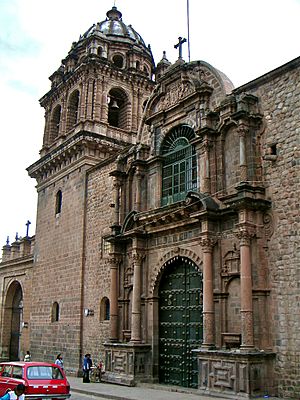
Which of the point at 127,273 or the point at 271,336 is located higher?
the point at 127,273

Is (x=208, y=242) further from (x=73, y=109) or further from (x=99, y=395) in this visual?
(x=73, y=109)

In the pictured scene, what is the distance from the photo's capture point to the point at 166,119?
18.1m

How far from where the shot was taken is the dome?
2820 cm

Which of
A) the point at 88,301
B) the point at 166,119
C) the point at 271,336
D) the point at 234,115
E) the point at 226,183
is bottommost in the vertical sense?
the point at 271,336

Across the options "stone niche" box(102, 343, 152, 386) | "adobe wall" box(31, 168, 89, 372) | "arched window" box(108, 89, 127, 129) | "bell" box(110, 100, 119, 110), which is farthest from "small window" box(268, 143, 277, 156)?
"bell" box(110, 100, 119, 110)

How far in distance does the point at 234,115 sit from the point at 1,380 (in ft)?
30.6

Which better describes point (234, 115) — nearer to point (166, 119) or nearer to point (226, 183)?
point (226, 183)

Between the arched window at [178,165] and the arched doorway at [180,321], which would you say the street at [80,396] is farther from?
the arched window at [178,165]

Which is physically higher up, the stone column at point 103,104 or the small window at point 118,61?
the small window at point 118,61

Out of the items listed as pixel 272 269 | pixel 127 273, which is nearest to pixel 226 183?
pixel 272 269

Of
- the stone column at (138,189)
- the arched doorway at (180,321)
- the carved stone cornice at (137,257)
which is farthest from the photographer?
the stone column at (138,189)

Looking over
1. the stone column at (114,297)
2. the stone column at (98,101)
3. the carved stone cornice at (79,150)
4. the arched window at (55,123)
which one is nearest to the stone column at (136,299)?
the stone column at (114,297)

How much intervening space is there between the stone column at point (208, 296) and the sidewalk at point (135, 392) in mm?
1502

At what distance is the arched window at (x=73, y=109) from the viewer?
26.1m
